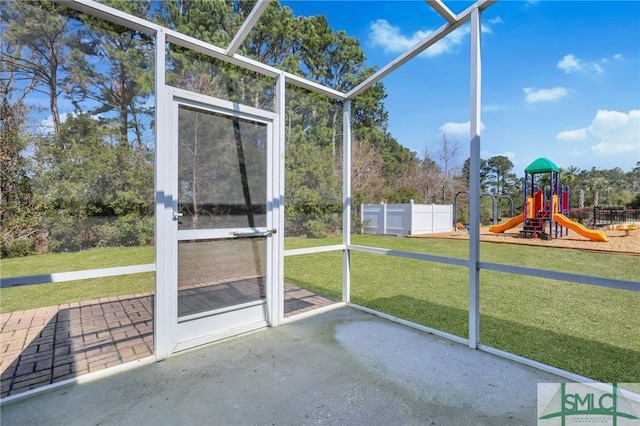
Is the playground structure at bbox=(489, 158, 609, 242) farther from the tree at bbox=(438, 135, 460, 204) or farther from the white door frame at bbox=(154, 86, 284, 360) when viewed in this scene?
the white door frame at bbox=(154, 86, 284, 360)

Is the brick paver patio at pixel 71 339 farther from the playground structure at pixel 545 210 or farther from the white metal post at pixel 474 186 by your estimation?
the playground structure at pixel 545 210

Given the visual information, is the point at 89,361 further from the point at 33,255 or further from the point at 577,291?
the point at 577,291

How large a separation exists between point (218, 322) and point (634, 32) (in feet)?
12.9

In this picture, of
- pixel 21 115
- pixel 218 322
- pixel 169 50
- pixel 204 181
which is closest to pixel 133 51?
pixel 169 50

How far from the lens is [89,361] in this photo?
7.41 feet

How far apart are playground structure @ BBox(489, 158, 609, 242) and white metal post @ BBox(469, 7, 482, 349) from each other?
744 mm

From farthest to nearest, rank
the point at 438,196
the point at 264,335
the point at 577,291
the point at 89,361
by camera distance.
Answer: the point at 438,196, the point at 577,291, the point at 264,335, the point at 89,361

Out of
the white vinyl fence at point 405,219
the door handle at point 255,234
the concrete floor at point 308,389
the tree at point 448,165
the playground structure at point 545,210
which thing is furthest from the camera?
the white vinyl fence at point 405,219

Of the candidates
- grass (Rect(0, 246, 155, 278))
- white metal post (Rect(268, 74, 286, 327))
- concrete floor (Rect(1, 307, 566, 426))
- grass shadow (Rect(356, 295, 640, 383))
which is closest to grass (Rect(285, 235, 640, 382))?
grass shadow (Rect(356, 295, 640, 383))

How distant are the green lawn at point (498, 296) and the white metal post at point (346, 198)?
0.16m

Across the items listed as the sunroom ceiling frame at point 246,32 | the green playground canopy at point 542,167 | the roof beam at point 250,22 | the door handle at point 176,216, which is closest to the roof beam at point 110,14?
the sunroom ceiling frame at point 246,32

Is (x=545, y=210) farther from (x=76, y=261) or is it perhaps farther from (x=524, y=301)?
(x=76, y=261)

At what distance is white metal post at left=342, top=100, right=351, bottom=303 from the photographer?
12.2 ft

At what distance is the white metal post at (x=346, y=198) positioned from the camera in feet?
12.2
